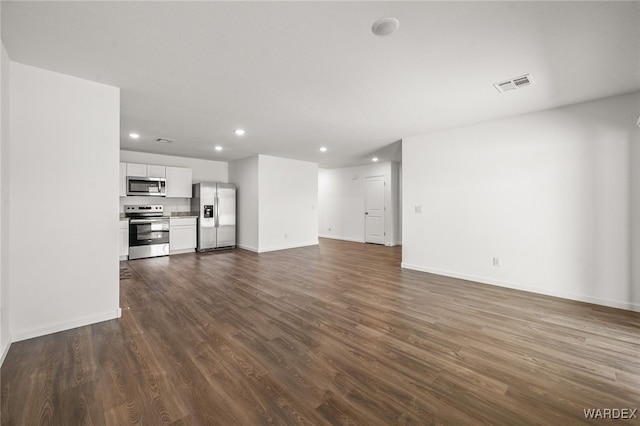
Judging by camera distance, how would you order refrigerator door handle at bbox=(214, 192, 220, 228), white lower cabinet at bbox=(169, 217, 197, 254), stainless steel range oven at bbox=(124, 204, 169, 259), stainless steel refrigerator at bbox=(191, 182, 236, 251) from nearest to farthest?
stainless steel range oven at bbox=(124, 204, 169, 259) < white lower cabinet at bbox=(169, 217, 197, 254) < stainless steel refrigerator at bbox=(191, 182, 236, 251) < refrigerator door handle at bbox=(214, 192, 220, 228)

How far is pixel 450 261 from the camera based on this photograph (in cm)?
461

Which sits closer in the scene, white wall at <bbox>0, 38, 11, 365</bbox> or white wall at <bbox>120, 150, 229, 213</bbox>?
white wall at <bbox>0, 38, 11, 365</bbox>

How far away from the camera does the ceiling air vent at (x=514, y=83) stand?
2.72 meters

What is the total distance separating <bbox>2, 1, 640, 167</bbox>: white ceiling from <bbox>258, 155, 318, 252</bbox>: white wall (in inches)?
127

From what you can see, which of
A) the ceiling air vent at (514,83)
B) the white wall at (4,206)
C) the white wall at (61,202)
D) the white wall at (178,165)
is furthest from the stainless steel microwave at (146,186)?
the ceiling air vent at (514,83)

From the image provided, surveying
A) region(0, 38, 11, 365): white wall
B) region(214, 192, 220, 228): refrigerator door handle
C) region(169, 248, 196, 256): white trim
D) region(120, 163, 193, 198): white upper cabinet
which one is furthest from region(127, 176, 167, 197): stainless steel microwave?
region(0, 38, 11, 365): white wall

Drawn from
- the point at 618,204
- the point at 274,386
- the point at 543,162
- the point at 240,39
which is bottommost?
the point at 274,386

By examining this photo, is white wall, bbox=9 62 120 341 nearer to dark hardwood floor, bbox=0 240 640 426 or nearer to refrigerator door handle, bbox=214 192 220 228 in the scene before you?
dark hardwood floor, bbox=0 240 640 426

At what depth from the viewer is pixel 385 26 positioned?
1908 millimetres

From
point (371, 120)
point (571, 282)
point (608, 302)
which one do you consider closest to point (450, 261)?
point (571, 282)

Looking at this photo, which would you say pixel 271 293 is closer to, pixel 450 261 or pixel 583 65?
pixel 450 261

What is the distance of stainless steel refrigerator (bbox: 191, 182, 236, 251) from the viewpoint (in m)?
6.98

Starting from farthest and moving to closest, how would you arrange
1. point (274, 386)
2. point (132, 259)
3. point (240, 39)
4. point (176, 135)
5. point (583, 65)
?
point (132, 259), point (176, 135), point (583, 65), point (240, 39), point (274, 386)

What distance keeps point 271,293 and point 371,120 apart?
3037 mm
